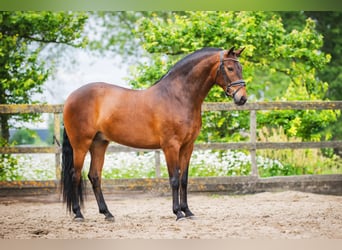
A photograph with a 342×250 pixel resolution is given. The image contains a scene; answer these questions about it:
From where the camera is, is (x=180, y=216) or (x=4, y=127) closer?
(x=180, y=216)

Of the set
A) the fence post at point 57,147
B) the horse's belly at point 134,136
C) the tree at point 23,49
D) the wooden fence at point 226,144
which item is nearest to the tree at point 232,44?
the wooden fence at point 226,144

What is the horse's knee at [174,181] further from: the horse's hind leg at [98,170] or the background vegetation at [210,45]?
the background vegetation at [210,45]

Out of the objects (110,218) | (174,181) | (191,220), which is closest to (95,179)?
(110,218)

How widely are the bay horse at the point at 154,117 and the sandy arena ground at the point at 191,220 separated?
0.75 feet

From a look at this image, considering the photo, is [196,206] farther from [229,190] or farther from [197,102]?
[197,102]

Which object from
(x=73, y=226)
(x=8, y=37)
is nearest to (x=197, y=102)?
(x=73, y=226)

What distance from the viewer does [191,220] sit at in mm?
4375

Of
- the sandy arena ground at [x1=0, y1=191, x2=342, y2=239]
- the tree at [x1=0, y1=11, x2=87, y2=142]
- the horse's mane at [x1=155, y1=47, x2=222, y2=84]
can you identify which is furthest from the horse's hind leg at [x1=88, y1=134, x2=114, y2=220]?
the tree at [x1=0, y1=11, x2=87, y2=142]

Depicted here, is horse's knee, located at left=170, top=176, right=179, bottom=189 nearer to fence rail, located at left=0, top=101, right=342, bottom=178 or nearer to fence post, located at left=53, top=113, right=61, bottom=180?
fence rail, located at left=0, top=101, right=342, bottom=178

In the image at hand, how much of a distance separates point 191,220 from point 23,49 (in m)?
3.48

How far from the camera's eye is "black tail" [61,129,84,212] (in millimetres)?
4531

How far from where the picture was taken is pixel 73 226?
432 centimetres

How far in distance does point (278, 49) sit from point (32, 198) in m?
3.46

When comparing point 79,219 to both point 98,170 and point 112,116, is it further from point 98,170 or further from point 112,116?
point 112,116
